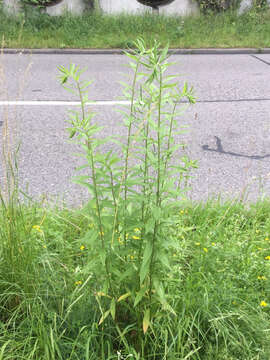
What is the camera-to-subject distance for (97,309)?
2.02 metres

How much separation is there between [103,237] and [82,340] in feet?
1.73

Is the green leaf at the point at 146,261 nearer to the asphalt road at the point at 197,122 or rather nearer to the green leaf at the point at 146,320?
the green leaf at the point at 146,320

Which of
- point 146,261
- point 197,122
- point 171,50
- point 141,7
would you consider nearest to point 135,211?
point 146,261

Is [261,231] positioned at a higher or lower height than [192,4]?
lower

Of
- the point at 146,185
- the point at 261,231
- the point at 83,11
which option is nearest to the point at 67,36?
the point at 83,11

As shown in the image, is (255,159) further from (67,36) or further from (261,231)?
(67,36)

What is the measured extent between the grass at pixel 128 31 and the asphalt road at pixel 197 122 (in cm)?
89

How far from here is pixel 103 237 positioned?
1796 mm

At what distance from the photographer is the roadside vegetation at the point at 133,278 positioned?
1733mm

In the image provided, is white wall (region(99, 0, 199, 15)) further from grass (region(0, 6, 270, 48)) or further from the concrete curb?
the concrete curb

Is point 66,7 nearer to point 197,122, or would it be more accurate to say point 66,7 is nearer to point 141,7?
point 141,7

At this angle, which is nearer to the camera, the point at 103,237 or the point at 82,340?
the point at 103,237

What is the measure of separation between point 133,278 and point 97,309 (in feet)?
0.98

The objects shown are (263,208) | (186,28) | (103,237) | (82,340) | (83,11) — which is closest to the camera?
(103,237)
